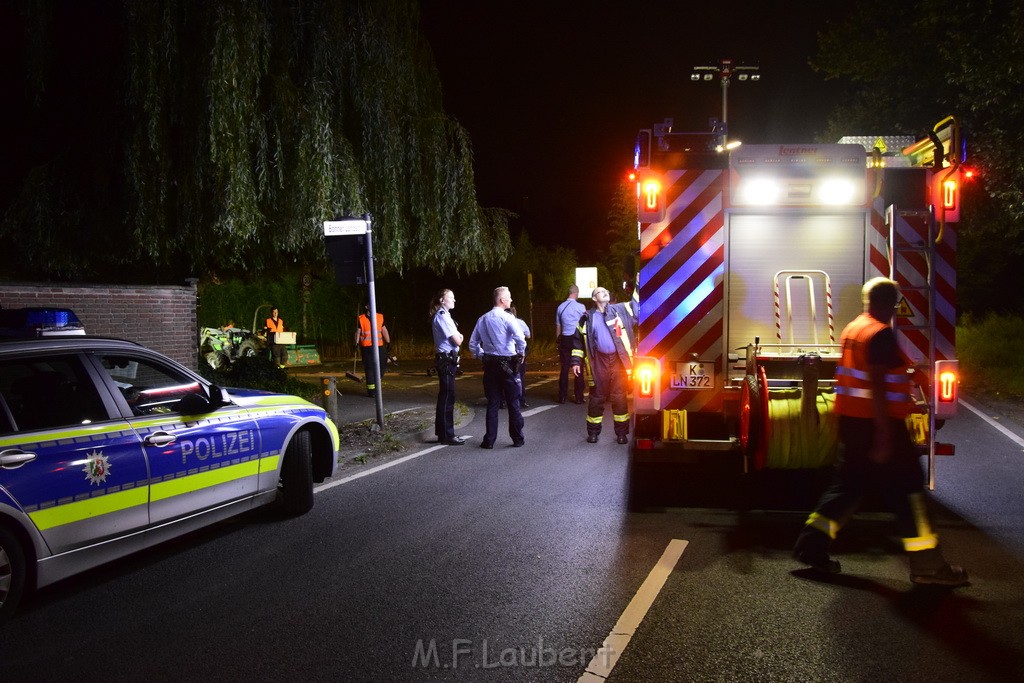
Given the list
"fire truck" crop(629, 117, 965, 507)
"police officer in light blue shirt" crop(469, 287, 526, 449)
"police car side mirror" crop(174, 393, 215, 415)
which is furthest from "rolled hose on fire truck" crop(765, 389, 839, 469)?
"police car side mirror" crop(174, 393, 215, 415)

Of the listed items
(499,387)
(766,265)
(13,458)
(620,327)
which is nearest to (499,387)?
(499,387)

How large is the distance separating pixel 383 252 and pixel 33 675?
9965mm

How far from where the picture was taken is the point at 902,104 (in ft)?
77.1

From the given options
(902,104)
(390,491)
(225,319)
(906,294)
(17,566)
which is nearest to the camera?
(17,566)

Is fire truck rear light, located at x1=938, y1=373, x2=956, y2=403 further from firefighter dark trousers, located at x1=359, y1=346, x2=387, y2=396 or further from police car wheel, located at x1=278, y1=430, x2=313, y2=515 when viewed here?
firefighter dark trousers, located at x1=359, y1=346, x2=387, y2=396

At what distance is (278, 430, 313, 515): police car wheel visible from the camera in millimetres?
6414

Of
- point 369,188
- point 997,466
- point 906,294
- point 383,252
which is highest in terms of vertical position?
point 369,188

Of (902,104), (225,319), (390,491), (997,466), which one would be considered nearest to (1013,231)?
(902,104)

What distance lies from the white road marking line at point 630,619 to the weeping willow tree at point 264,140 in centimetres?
762

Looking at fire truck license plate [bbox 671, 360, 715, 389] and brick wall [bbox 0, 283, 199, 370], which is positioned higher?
brick wall [bbox 0, 283, 199, 370]

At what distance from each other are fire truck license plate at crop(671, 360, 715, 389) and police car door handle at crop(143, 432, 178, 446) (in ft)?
12.5

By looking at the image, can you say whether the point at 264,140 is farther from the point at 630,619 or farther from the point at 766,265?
the point at 630,619

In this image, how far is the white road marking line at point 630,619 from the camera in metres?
3.71

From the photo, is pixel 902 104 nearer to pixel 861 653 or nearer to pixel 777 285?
pixel 777 285
